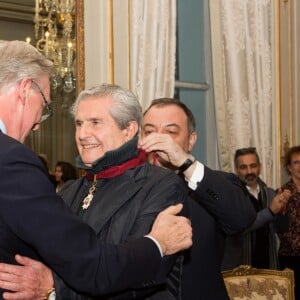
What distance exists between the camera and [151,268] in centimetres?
177

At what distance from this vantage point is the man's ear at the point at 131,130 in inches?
85.9

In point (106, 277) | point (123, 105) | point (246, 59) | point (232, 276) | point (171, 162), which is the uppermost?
point (246, 59)

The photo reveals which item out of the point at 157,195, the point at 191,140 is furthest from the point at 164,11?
the point at 157,195

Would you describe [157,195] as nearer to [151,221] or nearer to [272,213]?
[151,221]

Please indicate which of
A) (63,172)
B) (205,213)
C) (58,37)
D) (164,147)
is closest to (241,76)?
(58,37)

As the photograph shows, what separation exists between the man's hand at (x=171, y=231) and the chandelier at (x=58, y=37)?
2.15 m

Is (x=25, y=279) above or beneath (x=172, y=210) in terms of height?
beneath

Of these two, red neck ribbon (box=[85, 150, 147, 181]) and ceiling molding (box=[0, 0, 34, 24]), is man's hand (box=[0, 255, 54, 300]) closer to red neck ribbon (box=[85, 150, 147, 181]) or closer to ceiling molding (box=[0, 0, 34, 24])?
red neck ribbon (box=[85, 150, 147, 181])

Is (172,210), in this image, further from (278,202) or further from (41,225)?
(278,202)

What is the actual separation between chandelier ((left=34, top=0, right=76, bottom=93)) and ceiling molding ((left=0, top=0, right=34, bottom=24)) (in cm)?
4

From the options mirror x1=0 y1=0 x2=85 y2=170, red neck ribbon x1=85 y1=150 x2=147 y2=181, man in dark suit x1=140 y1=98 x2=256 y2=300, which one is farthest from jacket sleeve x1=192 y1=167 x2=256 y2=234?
mirror x1=0 y1=0 x2=85 y2=170

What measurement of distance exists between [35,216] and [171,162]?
863 mm

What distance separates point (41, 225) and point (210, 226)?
1000mm

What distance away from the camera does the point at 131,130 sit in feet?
7.19
